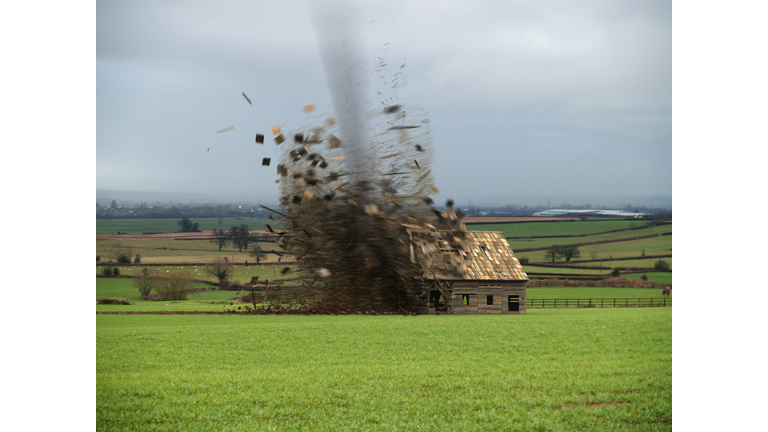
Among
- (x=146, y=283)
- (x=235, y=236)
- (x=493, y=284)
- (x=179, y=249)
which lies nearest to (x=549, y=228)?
(x=235, y=236)

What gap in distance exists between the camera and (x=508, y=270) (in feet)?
32.6

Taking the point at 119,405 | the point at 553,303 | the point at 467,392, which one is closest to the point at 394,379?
the point at 467,392

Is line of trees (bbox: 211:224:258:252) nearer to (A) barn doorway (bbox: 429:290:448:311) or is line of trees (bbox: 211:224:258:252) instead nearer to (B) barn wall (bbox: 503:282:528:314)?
(A) barn doorway (bbox: 429:290:448:311)

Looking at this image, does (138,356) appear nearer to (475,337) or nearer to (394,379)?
(394,379)

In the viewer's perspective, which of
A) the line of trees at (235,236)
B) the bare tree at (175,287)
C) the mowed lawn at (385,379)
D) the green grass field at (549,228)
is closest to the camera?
the mowed lawn at (385,379)

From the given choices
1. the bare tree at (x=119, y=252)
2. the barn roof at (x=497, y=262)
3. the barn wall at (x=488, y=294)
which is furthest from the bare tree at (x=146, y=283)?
the barn roof at (x=497, y=262)

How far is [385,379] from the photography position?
3459mm

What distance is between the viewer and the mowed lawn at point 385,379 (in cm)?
294

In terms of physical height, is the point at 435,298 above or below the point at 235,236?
below

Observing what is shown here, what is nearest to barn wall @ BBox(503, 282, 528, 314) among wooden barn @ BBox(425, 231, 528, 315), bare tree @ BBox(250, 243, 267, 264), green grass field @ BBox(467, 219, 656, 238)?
wooden barn @ BBox(425, 231, 528, 315)

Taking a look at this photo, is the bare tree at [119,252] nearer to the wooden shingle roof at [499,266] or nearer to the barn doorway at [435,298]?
the barn doorway at [435,298]

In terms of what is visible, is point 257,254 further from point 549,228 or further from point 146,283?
point 146,283

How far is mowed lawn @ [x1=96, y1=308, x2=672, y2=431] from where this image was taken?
294 centimetres

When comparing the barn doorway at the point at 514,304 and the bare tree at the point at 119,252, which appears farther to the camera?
the barn doorway at the point at 514,304
